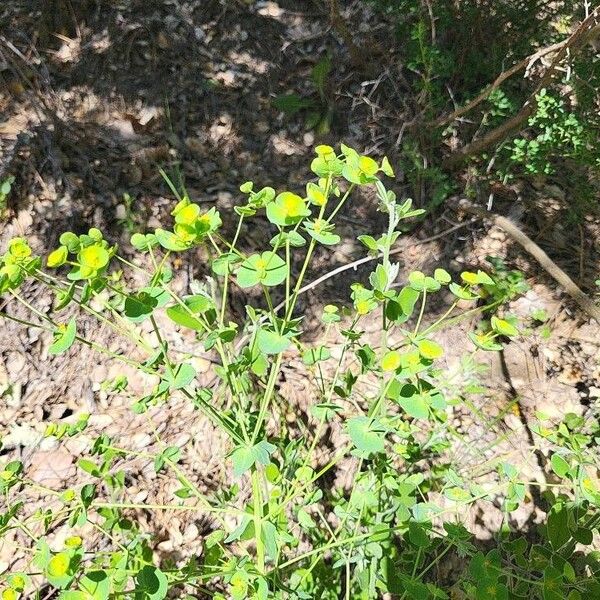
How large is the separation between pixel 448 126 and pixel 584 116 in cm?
73

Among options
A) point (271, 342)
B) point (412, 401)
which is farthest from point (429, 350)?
point (271, 342)

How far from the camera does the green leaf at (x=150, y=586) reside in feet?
3.45

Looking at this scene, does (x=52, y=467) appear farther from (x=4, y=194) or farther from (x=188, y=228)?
(x=188, y=228)

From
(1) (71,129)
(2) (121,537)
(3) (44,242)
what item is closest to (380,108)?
(1) (71,129)

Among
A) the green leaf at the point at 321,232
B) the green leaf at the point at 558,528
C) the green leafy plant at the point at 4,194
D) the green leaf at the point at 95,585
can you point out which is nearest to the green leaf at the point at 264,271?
the green leaf at the point at 321,232

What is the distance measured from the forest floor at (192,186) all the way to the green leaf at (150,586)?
991mm

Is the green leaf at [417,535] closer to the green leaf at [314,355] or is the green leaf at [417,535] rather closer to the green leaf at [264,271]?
the green leaf at [314,355]

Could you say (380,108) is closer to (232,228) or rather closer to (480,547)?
(232,228)

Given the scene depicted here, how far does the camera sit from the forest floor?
2.28 meters

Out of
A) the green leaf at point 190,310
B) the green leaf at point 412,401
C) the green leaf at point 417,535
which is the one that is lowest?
the green leaf at point 417,535

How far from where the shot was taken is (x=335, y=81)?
11.5ft

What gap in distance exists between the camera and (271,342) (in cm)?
105

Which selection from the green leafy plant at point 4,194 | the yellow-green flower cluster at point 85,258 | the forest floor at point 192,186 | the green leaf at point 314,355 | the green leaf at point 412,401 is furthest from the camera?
the green leafy plant at point 4,194

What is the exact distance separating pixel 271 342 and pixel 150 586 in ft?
1.66
